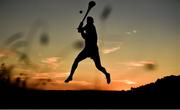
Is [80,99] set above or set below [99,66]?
below

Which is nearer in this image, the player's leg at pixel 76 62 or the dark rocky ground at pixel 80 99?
the dark rocky ground at pixel 80 99

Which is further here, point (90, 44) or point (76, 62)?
point (76, 62)

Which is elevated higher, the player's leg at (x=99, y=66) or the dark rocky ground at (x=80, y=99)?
the player's leg at (x=99, y=66)

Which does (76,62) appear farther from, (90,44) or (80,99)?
(80,99)

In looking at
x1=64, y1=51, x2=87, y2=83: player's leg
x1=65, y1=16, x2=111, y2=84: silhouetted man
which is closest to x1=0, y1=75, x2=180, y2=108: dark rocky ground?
x1=64, y1=51, x2=87, y2=83: player's leg

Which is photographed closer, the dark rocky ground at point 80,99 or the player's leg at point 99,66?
the dark rocky ground at point 80,99

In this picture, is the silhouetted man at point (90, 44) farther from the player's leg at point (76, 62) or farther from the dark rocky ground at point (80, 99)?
A: the dark rocky ground at point (80, 99)

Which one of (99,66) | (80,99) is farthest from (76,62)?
(80,99)

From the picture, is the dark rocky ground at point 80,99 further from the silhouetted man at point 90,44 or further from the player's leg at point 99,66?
the silhouetted man at point 90,44

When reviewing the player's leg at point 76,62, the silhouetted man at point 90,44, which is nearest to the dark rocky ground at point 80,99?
the player's leg at point 76,62

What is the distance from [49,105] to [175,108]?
3.97 meters

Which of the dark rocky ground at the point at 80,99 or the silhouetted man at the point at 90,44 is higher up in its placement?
the silhouetted man at the point at 90,44

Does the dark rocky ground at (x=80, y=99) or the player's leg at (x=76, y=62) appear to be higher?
the player's leg at (x=76, y=62)

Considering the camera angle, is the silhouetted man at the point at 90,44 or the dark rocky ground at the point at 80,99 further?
the silhouetted man at the point at 90,44
